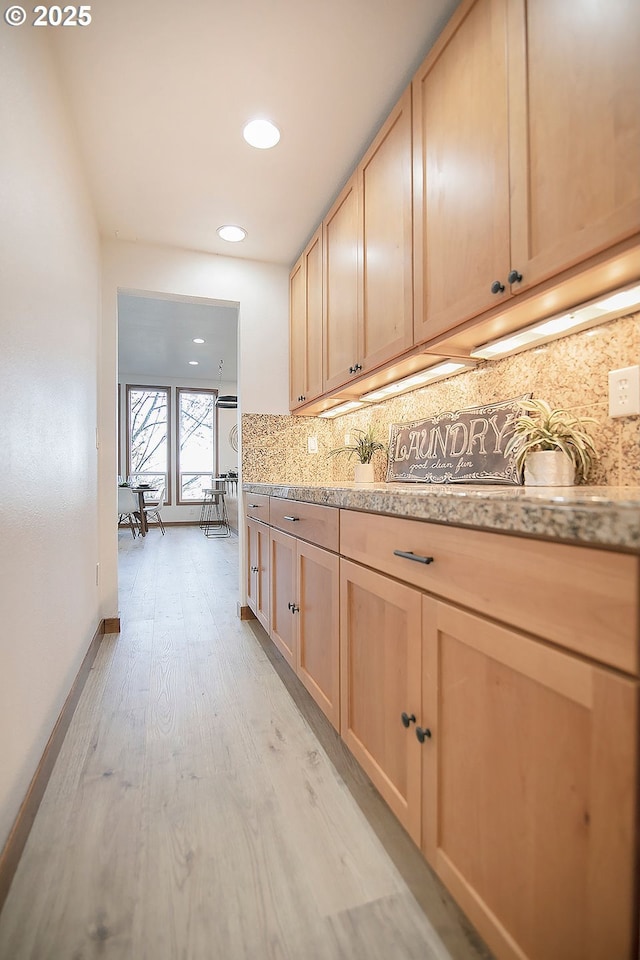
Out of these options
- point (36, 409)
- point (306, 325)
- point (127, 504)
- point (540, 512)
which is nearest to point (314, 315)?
point (306, 325)

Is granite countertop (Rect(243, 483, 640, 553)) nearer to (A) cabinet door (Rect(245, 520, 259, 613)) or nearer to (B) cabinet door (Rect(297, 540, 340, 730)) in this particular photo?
(B) cabinet door (Rect(297, 540, 340, 730))

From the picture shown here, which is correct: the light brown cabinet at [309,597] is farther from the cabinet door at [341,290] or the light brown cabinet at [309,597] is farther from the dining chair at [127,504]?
the dining chair at [127,504]

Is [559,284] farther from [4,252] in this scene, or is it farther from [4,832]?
[4,832]

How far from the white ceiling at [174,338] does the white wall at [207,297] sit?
2.52 feet

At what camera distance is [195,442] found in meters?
8.19

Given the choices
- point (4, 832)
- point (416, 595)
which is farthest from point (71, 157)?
point (4, 832)

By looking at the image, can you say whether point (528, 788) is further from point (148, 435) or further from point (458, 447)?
point (148, 435)

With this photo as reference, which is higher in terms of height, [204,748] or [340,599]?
[340,599]

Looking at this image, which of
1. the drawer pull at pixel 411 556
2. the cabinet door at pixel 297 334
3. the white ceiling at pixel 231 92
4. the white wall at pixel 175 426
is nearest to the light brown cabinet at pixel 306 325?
the cabinet door at pixel 297 334

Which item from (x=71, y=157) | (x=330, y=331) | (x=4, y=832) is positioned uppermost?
(x=71, y=157)

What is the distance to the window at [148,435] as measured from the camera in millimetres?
7766

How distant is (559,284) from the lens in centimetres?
101

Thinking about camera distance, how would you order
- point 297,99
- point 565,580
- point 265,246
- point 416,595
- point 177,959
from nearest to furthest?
point 565,580 → point 177,959 → point 416,595 → point 297,99 → point 265,246

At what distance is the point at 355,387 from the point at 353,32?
4.06 feet
